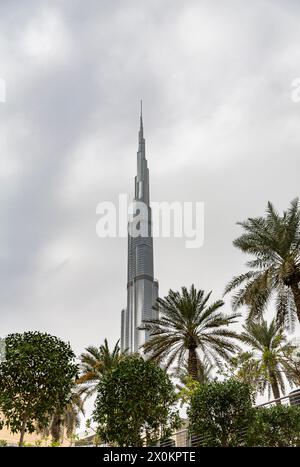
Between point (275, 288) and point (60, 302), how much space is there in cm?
3509

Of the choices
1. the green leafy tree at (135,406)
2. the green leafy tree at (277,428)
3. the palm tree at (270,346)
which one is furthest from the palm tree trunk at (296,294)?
the palm tree at (270,346)

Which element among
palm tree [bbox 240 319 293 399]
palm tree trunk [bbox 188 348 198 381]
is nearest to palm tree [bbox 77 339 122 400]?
palm tree trunk [bbox 188 348 198 381]

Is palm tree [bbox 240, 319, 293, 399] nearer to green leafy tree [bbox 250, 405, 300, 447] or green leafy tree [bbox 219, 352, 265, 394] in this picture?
green leafy tree [bbox 219, 352, 265, 394]

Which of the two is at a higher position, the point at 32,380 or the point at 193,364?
the point at 193,364

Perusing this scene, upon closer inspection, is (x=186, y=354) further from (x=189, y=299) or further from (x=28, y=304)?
(x=28, y=304)

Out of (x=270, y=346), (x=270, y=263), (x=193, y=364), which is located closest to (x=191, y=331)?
(x=193, y=364)

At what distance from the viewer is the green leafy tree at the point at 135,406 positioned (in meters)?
13.1

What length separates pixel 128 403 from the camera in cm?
1330

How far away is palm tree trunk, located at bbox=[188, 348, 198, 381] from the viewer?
24.5m

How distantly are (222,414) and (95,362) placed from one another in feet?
58.3

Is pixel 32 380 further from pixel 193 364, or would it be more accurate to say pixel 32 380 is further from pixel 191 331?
pixel 191 331

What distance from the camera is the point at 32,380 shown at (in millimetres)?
12406

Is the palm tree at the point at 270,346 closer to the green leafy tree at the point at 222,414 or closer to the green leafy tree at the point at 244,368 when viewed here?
the green leafy tree at the point at 244,368

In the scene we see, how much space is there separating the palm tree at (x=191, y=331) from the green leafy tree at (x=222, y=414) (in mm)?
11157
